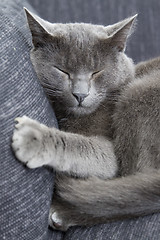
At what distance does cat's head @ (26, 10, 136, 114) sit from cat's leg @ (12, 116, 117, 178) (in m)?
0.13

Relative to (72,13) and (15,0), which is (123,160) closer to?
(15,0)

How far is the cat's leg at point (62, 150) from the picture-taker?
3.44 feet

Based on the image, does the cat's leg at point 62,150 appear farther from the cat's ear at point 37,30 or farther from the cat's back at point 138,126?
the cat's ear at point 37,30

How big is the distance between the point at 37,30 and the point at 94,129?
1.16 ft

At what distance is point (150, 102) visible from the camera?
4.25 ft

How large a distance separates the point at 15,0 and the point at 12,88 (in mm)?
697

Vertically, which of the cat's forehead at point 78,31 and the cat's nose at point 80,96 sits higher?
the cat's forehead at point 78,31

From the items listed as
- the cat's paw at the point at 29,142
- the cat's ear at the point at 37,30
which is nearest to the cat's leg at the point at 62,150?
the cat's paw at the point at 29,142

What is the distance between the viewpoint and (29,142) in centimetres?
108

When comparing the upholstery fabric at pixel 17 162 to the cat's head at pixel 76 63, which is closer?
the upholstery fabric at pixel 17 162

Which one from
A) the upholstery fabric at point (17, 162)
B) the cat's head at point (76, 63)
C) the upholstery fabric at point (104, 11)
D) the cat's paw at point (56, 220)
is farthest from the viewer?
the upholstery fabric at point (104, 11)

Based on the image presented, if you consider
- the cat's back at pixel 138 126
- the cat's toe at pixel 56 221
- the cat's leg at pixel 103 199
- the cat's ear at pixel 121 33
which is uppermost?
the cat's ear at pixel 121 33

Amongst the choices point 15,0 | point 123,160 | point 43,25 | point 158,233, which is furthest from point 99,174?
point 15,0

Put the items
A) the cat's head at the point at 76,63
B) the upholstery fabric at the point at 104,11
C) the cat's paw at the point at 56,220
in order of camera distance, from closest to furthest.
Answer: the cat's paw at the point at 56,220 < the cat's head at the point at 76,63 < the upholstery fabric at the point at 104,11
